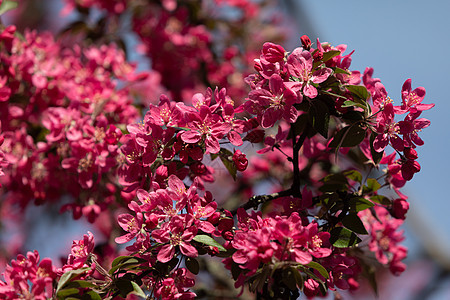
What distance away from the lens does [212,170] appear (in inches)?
59.4

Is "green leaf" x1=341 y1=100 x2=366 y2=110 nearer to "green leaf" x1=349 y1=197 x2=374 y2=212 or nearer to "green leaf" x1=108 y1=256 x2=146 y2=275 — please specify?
"green leaf" x1=349 y1=197 x2=374 y2=212

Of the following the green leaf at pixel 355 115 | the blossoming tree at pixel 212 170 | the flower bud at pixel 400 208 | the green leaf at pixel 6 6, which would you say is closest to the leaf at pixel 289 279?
the blossoming tree at pixel 212 170

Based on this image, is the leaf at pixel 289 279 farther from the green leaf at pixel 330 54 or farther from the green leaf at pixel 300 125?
the green leaf at pixel 330 54

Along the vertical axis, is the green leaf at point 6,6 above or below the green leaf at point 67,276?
above

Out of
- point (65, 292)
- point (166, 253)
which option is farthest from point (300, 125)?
point (65, 292)

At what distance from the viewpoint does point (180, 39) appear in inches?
125

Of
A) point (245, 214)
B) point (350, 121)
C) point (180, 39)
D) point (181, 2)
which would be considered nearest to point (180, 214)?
point (245, 214)

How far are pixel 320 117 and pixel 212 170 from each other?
418mm

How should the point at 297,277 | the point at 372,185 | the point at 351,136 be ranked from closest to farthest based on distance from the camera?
the point at 297,277 < the point at 351,136 < the point at 372,185

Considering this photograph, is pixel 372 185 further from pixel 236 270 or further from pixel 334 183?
pixel 236 270

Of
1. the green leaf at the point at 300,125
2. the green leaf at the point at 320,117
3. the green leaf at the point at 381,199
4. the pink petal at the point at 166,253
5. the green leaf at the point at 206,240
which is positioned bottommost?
the pink petal at the point at 166,253

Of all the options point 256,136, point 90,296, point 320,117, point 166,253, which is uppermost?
point 320,117

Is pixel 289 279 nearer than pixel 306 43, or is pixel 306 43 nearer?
pixel 289 279

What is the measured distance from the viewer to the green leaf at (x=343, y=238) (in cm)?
125
